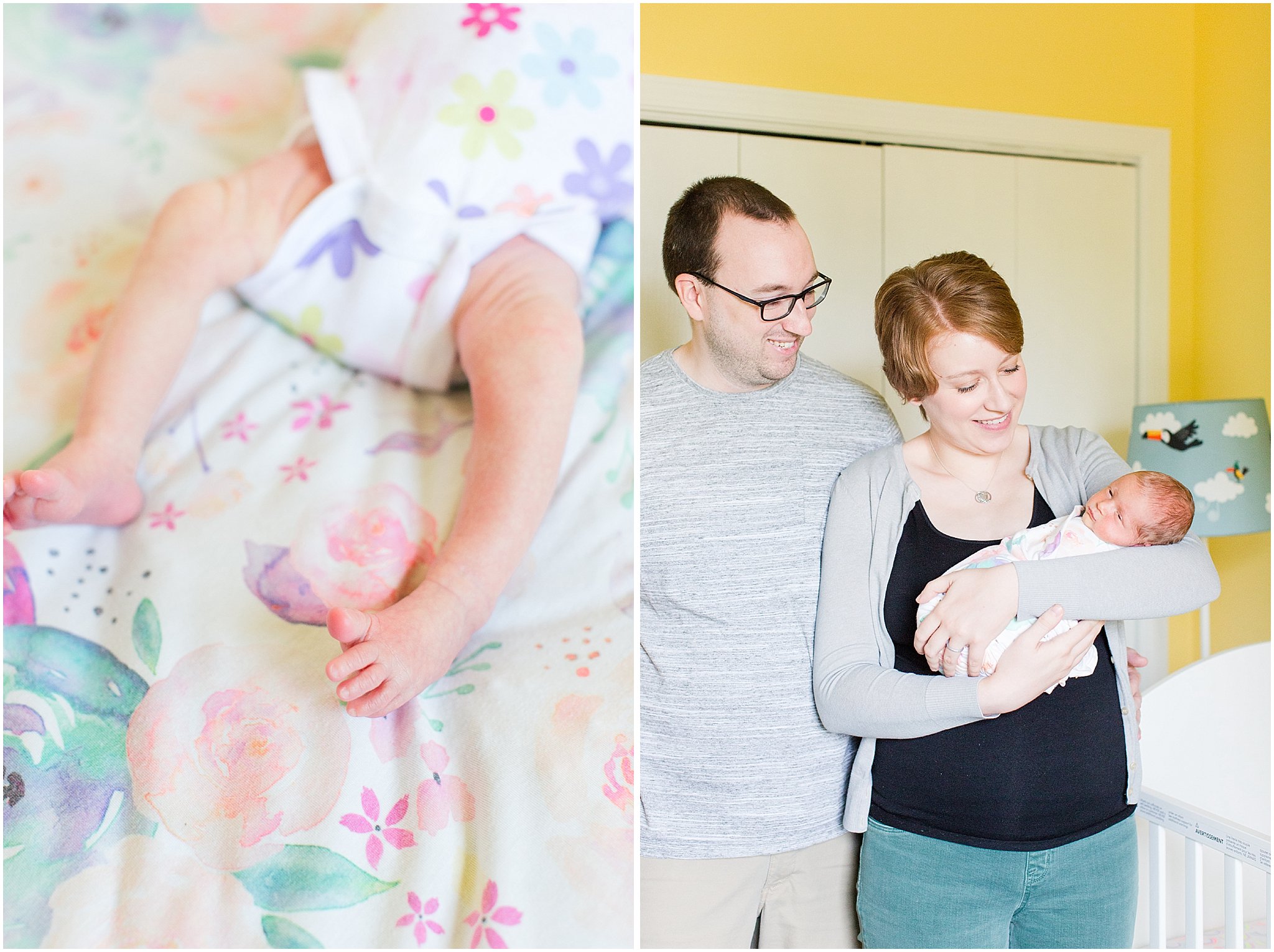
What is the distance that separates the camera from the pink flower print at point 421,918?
2.10 feet

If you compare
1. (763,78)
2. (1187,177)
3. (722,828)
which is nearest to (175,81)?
(763,78)

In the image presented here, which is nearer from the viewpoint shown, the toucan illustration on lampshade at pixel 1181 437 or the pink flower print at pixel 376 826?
the pink flower print at pixel 376 826

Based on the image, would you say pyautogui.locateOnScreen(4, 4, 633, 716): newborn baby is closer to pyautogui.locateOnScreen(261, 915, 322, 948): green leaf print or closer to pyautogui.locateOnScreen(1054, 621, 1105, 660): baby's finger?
pyautogui.locateOnScreen(261, 915, 322, 948): green leaf print

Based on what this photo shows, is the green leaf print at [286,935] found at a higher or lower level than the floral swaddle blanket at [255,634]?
lower

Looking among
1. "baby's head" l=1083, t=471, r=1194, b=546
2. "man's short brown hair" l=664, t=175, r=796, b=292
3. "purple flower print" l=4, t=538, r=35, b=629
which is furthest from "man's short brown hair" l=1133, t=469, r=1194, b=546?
"purple flower print" l=4, t=538, r=35, b=629

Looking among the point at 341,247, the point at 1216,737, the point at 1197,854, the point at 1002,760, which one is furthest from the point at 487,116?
the point at 1216,737

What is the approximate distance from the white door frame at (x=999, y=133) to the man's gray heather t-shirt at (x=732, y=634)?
661mm

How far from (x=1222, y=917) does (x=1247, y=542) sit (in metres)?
0.69

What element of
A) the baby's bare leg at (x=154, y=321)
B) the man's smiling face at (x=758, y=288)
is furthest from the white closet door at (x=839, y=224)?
the baby's bare leg at (x=154, y=321)

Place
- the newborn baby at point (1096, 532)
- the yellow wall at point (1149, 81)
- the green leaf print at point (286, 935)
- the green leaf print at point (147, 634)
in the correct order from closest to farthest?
the green leaf print at point (286, 935)
the green leaf print at point (147, 634)
the newborn baby at point (1096, 532)
the yellow wall at point (1149, 81)

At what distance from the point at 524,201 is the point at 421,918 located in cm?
68

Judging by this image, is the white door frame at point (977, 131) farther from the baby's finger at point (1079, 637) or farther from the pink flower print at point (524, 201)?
the baby's finger at point (1079, 637)

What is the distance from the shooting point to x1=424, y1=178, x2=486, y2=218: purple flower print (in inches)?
36.2

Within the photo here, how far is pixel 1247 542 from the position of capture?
1.69 meters
